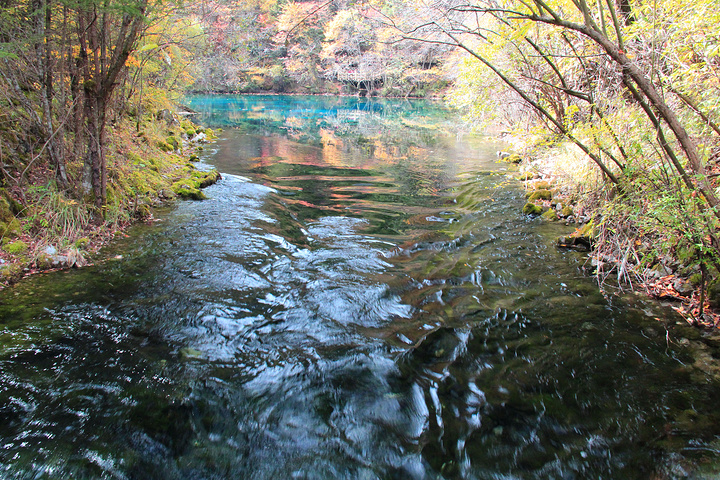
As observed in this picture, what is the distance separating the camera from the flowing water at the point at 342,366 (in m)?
2.60

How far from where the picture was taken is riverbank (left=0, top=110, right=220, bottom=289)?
15.3 feet

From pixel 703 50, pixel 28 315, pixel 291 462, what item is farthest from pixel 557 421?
pixel 28 315

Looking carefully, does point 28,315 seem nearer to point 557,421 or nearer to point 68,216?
point 68,216

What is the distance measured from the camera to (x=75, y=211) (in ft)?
17.8

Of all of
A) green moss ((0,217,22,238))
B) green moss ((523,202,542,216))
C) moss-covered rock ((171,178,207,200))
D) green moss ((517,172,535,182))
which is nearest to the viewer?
green moss ((0,217,22,238))

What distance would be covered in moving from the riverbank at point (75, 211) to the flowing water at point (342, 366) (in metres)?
0.35

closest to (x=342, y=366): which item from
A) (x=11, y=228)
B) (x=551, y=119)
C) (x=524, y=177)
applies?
(x=551, y=119)

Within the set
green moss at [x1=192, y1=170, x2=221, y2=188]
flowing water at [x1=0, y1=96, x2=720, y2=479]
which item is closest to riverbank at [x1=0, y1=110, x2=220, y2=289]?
green moss at [x1=192, y1=170, x2=221, y2=188]

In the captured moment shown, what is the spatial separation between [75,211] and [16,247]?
97 centimetres

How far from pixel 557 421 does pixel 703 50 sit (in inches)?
165

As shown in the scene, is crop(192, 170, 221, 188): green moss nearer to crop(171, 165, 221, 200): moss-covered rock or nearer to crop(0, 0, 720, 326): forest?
crop(171, 165, 221, 200): moss-covered rock

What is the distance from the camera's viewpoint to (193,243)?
5855 mm

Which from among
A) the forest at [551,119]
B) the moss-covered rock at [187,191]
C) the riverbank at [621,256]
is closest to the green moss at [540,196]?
the riverbank at [621,256]

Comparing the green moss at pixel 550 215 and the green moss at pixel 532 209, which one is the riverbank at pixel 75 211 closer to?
the green moss at pixel 532 209
